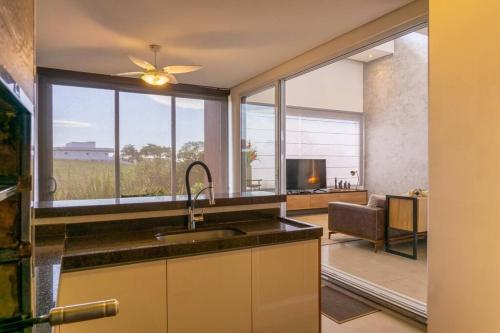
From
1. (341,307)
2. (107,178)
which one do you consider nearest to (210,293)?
(341,307)

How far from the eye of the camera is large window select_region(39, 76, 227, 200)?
16.2ft

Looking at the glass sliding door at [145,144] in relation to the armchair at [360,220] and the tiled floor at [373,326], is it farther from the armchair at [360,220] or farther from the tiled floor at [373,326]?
the tiled floor at [373,326]

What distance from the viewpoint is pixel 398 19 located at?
9.67ft

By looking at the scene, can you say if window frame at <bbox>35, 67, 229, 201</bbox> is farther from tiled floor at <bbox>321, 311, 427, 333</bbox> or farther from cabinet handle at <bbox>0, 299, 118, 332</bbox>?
cabinet handle at <bbox>0, 299, 118, 332</bbox>

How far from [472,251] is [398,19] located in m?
2.08

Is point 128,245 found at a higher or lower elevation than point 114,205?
lower

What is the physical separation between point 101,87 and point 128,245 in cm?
426

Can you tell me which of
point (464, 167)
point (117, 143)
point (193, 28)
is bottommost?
point (464, 167)

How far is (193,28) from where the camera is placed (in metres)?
3.37

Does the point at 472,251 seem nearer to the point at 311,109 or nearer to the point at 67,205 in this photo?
the point at 67,205

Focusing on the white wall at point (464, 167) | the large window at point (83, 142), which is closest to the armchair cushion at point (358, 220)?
the white wall at point (464, 167)

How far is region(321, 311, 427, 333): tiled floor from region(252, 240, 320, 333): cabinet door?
2.08ft

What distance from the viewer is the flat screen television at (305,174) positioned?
8.04 meters

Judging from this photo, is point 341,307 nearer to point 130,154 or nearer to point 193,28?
point 193,28
